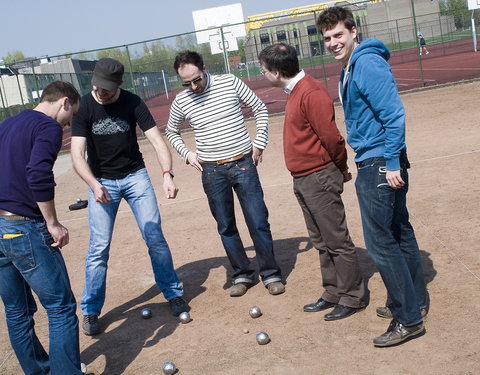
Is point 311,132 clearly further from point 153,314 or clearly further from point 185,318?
point 153,314

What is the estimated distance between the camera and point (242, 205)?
5512mm

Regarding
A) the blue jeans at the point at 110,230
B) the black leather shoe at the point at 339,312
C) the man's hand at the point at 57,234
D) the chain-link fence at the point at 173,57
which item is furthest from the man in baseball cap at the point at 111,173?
the chain-link fence at the point at 173,57

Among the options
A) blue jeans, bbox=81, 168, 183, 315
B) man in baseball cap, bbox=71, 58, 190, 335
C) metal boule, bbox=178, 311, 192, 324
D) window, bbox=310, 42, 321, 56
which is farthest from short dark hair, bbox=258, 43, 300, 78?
window, bbox=310, 42, 321, 56

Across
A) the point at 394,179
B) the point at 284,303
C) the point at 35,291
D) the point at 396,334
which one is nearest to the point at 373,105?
the point at 394,179

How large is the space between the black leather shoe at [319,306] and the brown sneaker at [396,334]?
83 cm

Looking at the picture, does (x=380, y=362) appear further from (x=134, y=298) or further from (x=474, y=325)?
(x=134, y=298)

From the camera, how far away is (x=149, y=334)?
5.03 meters

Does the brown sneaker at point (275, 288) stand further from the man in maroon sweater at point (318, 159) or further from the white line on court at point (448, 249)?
the white line on court at point (448, 249)

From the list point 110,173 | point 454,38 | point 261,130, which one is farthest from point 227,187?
point 454,38

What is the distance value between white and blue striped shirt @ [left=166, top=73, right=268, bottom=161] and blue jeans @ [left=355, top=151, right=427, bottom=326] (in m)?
1.65

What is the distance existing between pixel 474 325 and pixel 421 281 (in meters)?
0.47

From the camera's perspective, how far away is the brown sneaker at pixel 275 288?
536 cm

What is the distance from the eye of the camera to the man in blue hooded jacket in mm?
3719

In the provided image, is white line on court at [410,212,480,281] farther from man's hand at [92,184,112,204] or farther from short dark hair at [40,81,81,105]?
short dark hair at [40,81,81,105]
